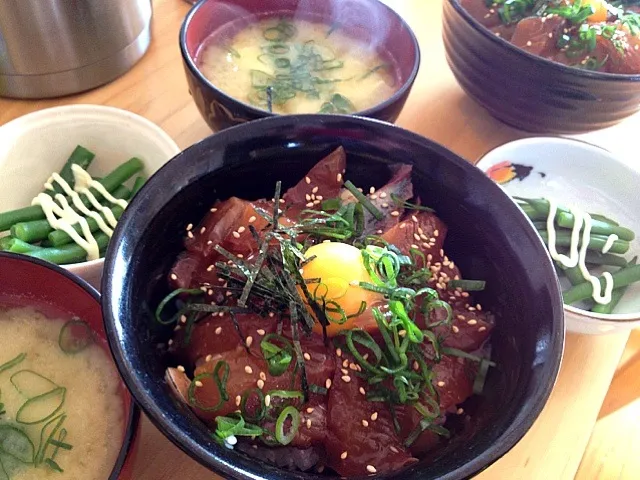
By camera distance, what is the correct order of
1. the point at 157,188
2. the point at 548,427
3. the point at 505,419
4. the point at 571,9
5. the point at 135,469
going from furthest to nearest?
the point at 571,9 → the point at 548,427 → the point at 135,469 → the point at 157,188 → the point at 505,419

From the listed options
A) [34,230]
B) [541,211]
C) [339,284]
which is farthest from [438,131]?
[34,230]

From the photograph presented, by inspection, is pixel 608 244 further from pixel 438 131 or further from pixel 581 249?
pixel 438 131

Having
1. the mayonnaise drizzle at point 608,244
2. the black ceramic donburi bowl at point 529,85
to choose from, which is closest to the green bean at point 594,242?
the mayonnaise drizzle at point 608,244

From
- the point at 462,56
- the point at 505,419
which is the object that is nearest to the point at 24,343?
the point at 505,419

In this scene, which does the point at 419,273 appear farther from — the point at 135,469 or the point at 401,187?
the point at 135,469

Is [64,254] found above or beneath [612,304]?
above

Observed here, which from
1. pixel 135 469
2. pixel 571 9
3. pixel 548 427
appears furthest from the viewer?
pixel 571 9

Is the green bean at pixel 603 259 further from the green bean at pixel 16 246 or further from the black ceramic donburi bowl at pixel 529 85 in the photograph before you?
the green bean at pixel 16 246
